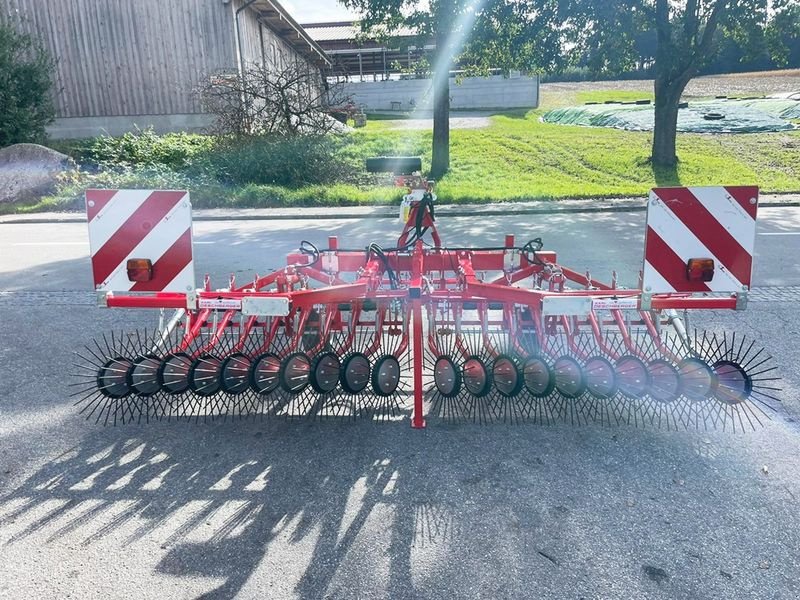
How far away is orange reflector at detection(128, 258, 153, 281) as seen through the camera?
3.55 m

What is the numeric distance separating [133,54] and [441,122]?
34.9 ft

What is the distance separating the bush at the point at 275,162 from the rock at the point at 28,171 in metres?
3.56

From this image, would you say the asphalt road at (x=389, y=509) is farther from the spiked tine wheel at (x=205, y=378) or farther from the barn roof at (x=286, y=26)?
the barn roof at (x=286, y=26)

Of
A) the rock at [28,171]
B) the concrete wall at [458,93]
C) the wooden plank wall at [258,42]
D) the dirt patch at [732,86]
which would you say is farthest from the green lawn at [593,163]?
the dirt patch at [732,86]

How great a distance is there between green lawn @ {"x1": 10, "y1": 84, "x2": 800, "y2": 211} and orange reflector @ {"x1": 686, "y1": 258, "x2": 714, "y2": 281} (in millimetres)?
10676

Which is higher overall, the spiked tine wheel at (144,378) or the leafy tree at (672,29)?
the leafy tree at (672,29)

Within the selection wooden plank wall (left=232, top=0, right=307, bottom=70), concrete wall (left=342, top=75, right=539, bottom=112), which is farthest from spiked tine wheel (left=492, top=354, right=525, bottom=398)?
concrete wall (left=342, top=75, right=539, bottom=112)

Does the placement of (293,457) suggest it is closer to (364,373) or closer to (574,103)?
(364,373)

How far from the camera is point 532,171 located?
17.1 metres

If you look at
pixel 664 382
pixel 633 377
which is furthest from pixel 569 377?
pixel 664 382

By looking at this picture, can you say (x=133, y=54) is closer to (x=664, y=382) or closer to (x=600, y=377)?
(x=600, y=377)

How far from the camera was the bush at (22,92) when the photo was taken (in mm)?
17078

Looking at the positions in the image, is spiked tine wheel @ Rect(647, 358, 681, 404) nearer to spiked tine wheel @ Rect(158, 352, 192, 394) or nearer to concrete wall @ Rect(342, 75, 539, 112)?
spiked tine wheel @ Rect(158, 352, 192, 394)

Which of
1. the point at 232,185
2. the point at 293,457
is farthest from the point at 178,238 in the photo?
the point at 232,185
